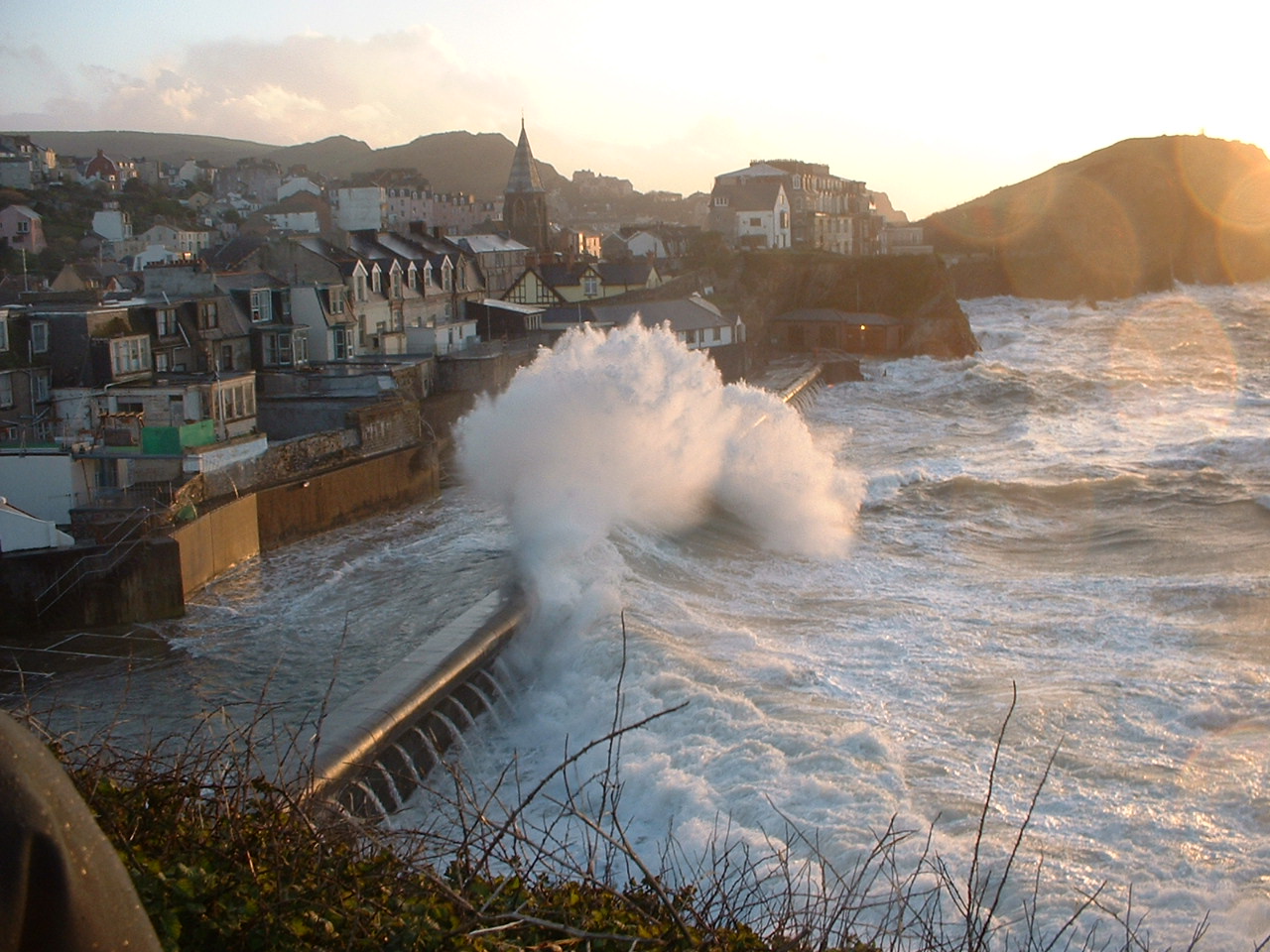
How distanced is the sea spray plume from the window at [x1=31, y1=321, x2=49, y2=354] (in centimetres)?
865

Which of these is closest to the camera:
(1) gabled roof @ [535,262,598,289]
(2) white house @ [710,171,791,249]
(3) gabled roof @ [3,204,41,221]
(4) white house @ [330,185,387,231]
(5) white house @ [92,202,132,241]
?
(1) gabled roof @ [535,262,598,289]

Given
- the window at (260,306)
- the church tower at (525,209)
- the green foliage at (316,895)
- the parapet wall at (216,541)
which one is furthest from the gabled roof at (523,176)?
the green foliage at (316,895)

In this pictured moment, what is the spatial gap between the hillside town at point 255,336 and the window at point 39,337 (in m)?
0.04

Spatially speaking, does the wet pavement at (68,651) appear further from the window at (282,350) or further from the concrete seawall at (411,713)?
the window at (282,350)

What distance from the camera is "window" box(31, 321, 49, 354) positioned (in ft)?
79.4

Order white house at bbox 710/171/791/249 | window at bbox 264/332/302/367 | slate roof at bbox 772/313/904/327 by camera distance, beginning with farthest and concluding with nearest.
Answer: white house at bbox 710/171/791/249, slate roof at bbox 772/313/904/327, window at bbox 264/332/302/367

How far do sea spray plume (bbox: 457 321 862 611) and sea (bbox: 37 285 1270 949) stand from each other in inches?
3.6

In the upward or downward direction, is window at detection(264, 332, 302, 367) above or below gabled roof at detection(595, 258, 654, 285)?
below

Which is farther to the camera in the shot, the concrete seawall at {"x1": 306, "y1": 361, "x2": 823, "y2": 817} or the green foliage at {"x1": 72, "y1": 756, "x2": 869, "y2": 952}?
the concrete seawall at {"x1": 306, "y1": 361, "x2": 823, "y2": 817}

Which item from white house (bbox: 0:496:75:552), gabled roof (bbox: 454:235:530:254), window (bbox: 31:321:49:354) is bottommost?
white house (bbox: 0:496:75:552)

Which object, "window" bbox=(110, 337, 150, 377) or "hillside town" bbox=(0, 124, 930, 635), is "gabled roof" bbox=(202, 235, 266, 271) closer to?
"hillside town" bbox=(0, 124, 930, 635)

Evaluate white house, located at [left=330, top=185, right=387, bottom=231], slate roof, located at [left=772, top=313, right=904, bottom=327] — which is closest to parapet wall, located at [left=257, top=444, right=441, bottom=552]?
slate roof, located at [left=772, top=313, right=904, bottom=327]

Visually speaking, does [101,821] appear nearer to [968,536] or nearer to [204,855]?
[204,855]

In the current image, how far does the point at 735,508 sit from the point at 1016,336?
142 feet
